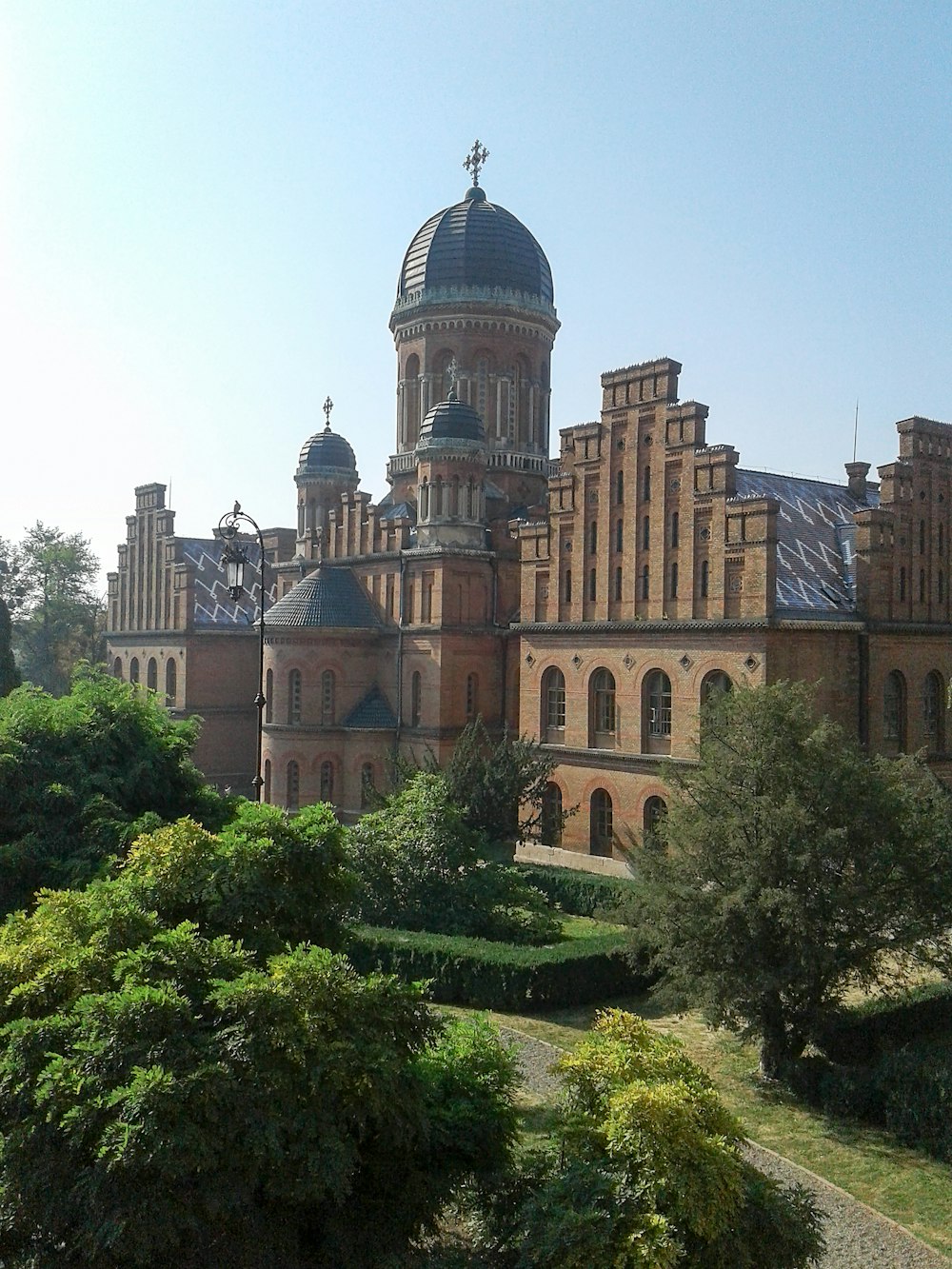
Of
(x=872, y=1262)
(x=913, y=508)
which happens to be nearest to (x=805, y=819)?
(x=872, y=1262)

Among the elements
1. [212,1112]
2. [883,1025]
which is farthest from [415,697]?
[212,1112]

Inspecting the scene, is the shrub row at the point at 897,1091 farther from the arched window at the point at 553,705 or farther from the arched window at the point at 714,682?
the arched window at the point at 553,705

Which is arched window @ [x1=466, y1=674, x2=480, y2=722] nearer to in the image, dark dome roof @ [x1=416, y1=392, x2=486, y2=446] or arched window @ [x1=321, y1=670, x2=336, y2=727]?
arched window @ [x1=321, y1=670, x2=336, y2=727]

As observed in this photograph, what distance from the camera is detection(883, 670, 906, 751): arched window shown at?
117 ft

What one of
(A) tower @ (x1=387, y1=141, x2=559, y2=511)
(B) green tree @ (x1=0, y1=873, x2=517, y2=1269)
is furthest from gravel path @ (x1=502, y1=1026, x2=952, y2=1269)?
(A) tower @ (x1=387, y1=141, x2=559, y2=511)

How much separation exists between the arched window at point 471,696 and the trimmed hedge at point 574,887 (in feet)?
32.9

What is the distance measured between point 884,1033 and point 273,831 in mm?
12680

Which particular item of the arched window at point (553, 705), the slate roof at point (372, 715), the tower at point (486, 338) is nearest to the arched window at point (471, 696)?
the slate roof at point (372, 715)

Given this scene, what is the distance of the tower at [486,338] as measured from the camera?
48094 mm

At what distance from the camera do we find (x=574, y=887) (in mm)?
32531

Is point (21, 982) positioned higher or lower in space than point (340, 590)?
lower

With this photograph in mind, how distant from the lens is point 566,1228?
1056cm

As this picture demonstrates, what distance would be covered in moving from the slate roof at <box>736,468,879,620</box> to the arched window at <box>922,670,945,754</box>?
409 cm

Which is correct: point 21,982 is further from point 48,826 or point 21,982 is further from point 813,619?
point 813,619
